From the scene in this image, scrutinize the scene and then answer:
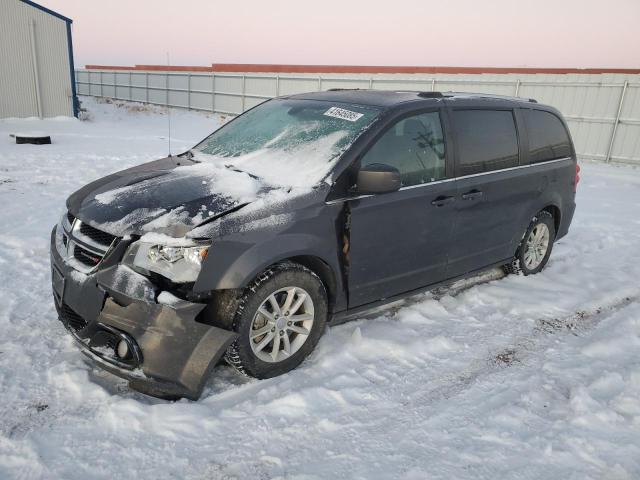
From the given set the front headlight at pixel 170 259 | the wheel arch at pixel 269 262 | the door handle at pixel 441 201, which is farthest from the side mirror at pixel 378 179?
the front headlight at pixel 170 259

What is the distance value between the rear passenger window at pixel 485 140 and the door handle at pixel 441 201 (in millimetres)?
271

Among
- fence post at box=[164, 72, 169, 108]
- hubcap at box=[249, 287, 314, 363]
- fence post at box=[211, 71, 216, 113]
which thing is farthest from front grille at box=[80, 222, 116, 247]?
fence post at box=[164, 72, 169, 108]

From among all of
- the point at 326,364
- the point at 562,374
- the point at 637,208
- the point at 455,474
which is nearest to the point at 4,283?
the point at 326,364

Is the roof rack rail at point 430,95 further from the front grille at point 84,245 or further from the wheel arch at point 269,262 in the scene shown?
the front grille at point 84,245

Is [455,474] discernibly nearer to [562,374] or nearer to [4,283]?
[562,374]

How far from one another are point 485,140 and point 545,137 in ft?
3.56

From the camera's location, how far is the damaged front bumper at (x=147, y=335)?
2.63 metres

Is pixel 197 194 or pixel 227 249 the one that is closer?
pixel 227 249

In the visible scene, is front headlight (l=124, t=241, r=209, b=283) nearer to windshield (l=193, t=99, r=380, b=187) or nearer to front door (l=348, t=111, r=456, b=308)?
windshield (l=193, t=99, r=380, b=187)

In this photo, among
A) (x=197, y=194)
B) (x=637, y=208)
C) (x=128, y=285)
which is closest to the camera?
(x=128, y=285)

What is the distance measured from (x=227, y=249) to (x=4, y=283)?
2642mm

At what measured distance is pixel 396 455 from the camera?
2.50 meters

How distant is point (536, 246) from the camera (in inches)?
202

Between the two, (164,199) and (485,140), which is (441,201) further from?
(164,199)
